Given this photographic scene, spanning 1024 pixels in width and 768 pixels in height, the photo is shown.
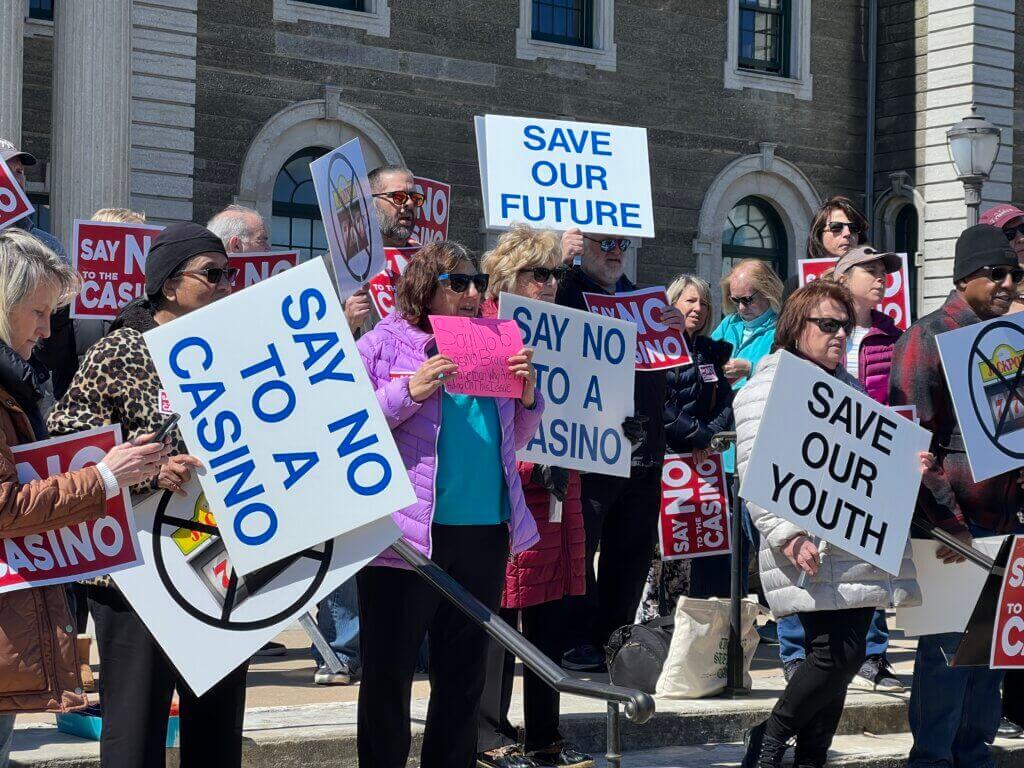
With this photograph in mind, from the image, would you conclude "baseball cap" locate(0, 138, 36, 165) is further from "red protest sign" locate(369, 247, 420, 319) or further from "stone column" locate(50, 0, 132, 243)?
"stone column" locate(50, 0, 132, 243)

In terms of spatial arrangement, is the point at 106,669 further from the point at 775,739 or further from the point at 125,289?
the point at 125,289

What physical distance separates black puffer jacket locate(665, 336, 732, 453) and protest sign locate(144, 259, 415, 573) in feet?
13.6

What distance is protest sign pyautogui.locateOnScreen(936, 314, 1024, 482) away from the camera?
6074mm

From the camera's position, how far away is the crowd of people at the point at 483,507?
4430mm

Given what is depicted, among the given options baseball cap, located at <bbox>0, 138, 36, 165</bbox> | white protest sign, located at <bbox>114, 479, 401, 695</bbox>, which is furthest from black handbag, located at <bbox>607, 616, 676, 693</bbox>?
baseball cap, located at <bbox>0, 138, 36, 165</bbox>

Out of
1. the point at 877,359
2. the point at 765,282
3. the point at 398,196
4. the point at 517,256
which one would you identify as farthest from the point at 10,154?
the point at 877,359

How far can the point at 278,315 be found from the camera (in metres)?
4.51

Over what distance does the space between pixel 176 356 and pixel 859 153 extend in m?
18.9

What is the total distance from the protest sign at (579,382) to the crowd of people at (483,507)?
117 millimetres

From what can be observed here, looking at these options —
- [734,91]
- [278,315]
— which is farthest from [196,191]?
[278,315]

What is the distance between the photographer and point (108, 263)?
8102 millimetres

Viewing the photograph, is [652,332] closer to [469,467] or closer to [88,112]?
[469,467]

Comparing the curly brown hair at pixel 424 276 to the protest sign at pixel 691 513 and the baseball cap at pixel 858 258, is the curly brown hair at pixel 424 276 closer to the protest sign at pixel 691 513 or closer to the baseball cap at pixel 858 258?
the baseball cap at pixel 858 258

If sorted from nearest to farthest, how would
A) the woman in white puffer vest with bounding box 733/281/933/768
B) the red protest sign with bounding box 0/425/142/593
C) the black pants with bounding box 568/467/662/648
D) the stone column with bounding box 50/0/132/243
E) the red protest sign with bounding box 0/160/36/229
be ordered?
the red protest sign with bounding box 0/425/142/593 → the woman in white puffer vest with bounding box 733/281/933/768 → the red protest sign with bounding box 0/160/36/229 → the black pants with bounding box 568/467/662/648 → the stone column with bounding box 50/0/132/243
